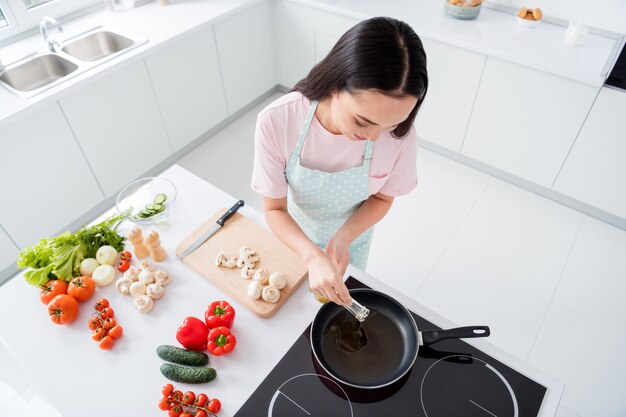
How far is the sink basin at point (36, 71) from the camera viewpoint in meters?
2.13

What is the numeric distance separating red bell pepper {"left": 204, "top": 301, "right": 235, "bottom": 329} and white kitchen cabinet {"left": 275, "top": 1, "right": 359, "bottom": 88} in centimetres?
208

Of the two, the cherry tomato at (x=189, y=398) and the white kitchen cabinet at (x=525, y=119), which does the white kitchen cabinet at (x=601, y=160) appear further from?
the cherry tomato at (x=189, y=398)

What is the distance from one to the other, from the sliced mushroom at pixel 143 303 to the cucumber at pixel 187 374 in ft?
0.56

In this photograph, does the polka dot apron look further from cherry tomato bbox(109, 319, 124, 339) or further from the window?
the window

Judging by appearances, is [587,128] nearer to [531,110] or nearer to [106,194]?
[531,110]

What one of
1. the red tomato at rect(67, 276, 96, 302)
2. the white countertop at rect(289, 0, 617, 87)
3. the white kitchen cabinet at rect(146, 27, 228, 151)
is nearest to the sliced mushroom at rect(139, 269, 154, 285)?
the red tomato at rect(67, 276, 96, 302)

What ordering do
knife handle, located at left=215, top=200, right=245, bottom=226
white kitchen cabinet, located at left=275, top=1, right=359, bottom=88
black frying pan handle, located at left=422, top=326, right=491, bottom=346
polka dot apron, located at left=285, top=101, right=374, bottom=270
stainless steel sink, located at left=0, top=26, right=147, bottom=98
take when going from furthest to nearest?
white kitchen cabinet, located at left=275, top=1, right=359, bottom=88, stainless steel sink, located at left=0, top=26, right=147, bottom=98, knife handle, located at left=215, top=200, right=245, bottom=226, polka dot apron, located at left=285, top=101, right=374, bottom=270, black frying pan handle, located at left=422, top=326, right=491, bottom=346

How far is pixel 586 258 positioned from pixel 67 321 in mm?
2331

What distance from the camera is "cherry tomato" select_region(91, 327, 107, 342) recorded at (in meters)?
0.94

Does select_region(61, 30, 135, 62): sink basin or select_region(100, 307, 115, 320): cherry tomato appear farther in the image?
select_region(61, 30, 135, 62): sink basin

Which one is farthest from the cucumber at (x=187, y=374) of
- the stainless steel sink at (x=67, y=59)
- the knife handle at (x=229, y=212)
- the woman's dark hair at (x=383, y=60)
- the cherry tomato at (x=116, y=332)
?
the stainless steel sink at (x=67, y=59)

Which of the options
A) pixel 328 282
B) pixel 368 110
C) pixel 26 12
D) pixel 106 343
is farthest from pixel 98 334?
pixel 26 12

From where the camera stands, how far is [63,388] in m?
0.89

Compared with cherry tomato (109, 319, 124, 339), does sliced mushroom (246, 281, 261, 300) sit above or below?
above
